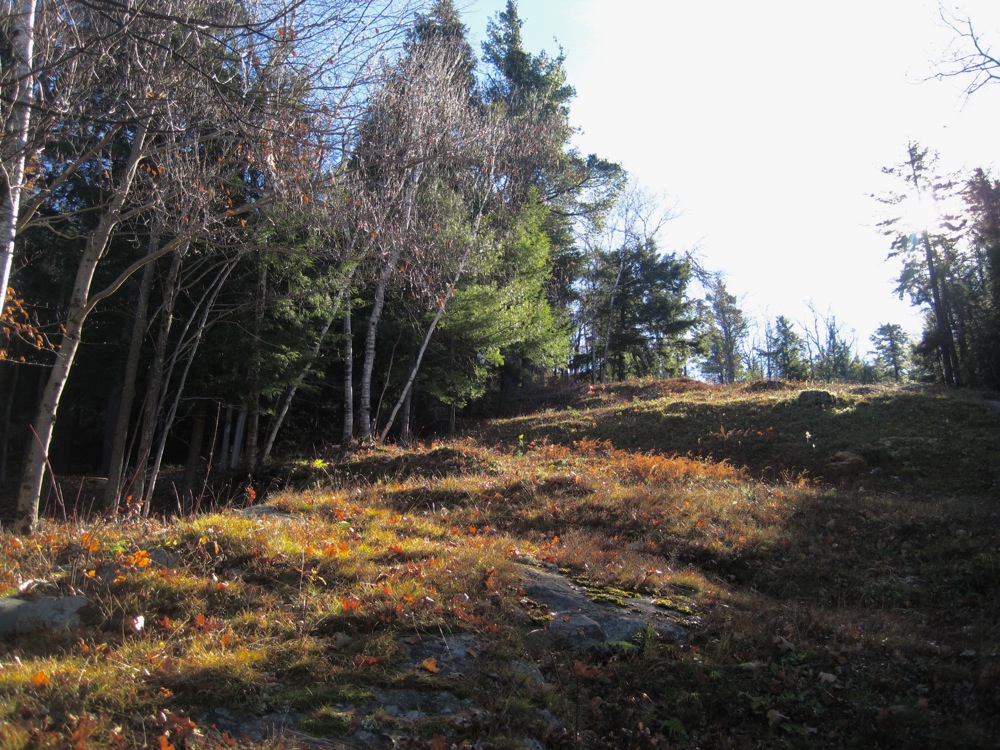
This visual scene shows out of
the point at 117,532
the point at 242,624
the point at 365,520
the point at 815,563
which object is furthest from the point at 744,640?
the point at 117,532

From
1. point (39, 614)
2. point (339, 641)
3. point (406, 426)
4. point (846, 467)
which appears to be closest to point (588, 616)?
point (339, 641)

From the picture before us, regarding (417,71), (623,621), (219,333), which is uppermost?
(417,71)

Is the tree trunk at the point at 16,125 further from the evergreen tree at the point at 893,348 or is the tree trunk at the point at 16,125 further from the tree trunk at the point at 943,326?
the evergreen tree at the point at 893,348

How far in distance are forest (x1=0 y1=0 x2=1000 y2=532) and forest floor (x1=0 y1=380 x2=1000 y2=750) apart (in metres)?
2.25

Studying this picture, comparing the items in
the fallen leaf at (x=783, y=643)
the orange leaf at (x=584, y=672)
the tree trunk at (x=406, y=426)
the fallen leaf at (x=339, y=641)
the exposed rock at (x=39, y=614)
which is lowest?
the fallen leaf at (x=783, y=643)

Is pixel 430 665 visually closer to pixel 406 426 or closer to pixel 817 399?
pixel 406 426

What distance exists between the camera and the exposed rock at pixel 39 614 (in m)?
4.18

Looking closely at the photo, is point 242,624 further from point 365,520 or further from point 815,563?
point 815,563

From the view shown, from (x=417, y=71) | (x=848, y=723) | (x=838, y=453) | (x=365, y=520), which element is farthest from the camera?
(x=838, y=453)

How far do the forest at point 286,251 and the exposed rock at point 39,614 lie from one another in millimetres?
2528

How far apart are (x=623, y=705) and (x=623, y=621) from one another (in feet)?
3.40

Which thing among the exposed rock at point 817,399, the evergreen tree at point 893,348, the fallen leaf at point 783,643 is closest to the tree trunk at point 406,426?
the exposed rock at point 817,399

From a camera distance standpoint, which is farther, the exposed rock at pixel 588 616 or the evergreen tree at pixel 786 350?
the evergreen tree at pixel 786 350

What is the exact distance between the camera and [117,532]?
6074mm
